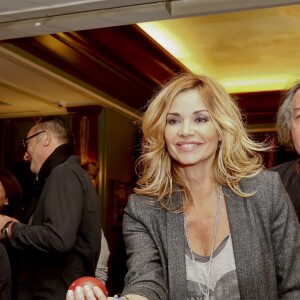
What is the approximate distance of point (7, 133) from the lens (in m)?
7.29

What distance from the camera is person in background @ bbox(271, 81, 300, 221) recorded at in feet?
7.12

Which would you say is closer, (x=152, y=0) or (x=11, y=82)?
(x=152, y=0)

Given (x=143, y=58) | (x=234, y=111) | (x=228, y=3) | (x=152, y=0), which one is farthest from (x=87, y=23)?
(x=143, y=58)

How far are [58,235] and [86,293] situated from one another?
52.5 inches

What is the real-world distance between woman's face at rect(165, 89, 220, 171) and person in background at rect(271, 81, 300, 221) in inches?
17.8

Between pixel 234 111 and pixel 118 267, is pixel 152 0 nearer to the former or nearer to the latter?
pixel 234 111

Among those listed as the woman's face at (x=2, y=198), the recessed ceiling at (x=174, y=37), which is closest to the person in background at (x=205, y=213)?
the recessed ceiling at (x=174, y=37)

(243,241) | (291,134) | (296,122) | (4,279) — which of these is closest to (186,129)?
(243,241)

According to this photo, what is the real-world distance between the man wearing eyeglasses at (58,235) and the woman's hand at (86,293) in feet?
4.31

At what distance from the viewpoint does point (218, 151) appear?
196cm

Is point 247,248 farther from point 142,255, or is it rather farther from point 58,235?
point 58,235

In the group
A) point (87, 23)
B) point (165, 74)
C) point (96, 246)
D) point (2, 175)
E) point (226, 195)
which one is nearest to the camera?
point (226, 195)

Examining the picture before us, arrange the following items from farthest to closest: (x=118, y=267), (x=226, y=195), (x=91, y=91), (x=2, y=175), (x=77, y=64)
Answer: (x=118, y=267) → (x=91, y=91) → (x=77, y=64) → (x=2, y=175) → (x=226, y=195)

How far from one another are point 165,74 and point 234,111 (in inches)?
181
